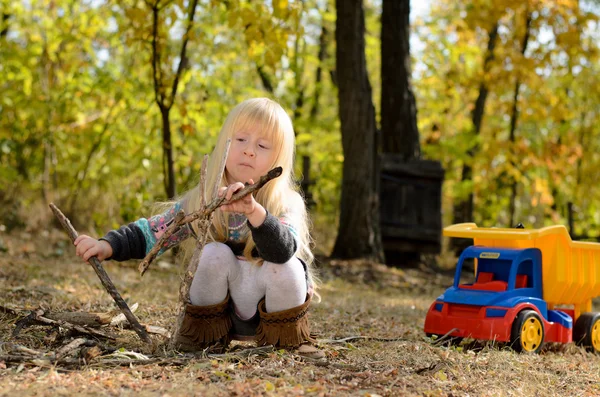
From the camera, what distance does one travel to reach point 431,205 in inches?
337

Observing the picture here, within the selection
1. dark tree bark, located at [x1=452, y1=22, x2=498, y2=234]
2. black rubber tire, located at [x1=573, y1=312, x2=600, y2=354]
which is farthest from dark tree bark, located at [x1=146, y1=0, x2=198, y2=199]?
dark tree bark, located at [x1=452, y1=22, x2=498, y2=234]

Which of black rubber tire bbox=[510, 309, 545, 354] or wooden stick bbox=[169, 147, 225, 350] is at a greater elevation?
wooden stick bbox=[169, 147, 225, 350]

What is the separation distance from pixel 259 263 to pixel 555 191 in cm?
1526

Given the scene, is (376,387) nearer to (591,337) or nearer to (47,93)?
(591,337)

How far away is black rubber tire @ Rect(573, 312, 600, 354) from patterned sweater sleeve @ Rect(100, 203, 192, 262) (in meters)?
2.19

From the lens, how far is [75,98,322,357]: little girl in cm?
262

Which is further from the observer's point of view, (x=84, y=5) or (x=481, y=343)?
(x=84, y=5)

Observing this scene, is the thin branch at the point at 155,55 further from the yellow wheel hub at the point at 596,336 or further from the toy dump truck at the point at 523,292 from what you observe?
the yellow wheel hub at the point at 596,336

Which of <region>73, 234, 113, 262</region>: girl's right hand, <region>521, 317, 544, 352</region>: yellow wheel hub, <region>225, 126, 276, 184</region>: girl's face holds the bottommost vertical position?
<region>521, 317, 544, 352</region>: yellow wheel hub

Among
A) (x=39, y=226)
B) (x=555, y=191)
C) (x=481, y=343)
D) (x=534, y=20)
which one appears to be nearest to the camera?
(x=481, y=343)

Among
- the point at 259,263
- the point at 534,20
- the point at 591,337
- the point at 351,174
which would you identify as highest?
the point at 534,20

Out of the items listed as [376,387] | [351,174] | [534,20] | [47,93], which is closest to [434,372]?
[376,387]

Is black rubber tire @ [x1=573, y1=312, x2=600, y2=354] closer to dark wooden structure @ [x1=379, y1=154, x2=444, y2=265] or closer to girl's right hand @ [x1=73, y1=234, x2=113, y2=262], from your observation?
girl's right hand @ [x1=73, y1=234, x2=113, y2=262]

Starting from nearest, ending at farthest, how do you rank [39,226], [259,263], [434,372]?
1. [434,372]
2. [259,263]
3. [39,226]
